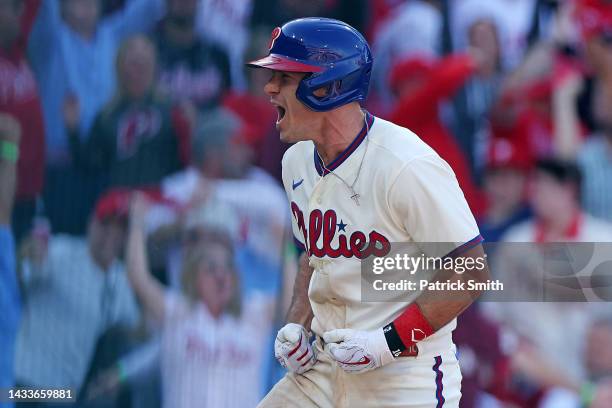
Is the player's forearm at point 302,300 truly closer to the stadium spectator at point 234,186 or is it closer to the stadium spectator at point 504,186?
the stadium spectator at point 234,186

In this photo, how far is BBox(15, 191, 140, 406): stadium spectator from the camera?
18.6 feet

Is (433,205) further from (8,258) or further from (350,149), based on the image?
(8,258)

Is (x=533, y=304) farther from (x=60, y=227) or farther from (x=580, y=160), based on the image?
(x=60, y=227)

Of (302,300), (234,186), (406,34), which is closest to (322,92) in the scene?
(302,300)

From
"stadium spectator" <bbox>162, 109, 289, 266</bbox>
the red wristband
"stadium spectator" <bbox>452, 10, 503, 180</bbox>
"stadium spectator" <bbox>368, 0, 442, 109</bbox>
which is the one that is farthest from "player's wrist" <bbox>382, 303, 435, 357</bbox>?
"stadium spectator" <bbox>368, 0, 442, 109</bbox>

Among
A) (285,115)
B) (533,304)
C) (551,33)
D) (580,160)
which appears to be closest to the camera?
(285,115)

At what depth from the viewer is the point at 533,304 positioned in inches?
224

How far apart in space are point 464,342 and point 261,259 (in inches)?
48.5

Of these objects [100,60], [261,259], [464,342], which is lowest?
[464,342]

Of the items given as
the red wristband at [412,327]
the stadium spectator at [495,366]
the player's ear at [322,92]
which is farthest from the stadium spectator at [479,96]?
the red wristband at [412,327]

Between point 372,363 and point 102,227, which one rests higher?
point 102,227

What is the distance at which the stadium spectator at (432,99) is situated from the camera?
6.16 m

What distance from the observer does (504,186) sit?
6.20 meters

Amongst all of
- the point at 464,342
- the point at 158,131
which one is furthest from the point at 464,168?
the point at 158,131
